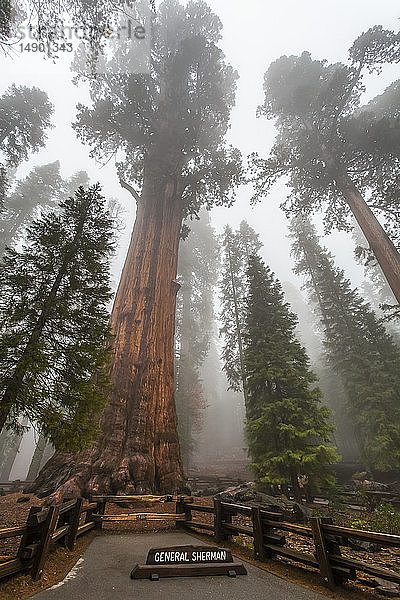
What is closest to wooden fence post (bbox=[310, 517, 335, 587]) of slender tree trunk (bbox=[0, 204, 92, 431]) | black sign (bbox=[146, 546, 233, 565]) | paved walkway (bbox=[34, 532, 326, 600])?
paved walkway (bbox=[34, 532, 326, 600])

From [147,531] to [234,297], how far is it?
1732 cm

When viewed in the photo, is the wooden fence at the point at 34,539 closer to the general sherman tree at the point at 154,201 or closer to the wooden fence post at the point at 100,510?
the wooden fence post at the point at 100,510

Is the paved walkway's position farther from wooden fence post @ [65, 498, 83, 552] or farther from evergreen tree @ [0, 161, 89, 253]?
evergreen tree @ [0, 161, 89, 253]

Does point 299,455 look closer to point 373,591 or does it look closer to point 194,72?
point 373,591

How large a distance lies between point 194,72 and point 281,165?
895 cm

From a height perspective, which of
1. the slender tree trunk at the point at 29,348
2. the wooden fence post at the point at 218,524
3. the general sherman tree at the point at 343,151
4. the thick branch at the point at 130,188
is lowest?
the wooden fence post at the point at 218,524

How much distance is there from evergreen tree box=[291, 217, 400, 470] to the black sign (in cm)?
1293

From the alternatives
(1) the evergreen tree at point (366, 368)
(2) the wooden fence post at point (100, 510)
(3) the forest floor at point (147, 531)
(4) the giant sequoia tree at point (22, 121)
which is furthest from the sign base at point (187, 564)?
(4) the giant sequoia tree at point (22, 121)

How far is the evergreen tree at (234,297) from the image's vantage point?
19.8 m

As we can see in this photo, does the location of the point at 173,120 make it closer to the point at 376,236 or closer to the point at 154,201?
the point at 154,201

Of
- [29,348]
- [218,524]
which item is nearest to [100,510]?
[218,524]

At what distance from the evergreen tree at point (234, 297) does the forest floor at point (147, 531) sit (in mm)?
11815

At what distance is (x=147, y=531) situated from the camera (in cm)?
655

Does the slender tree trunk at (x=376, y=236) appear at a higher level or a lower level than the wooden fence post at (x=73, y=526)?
higher
